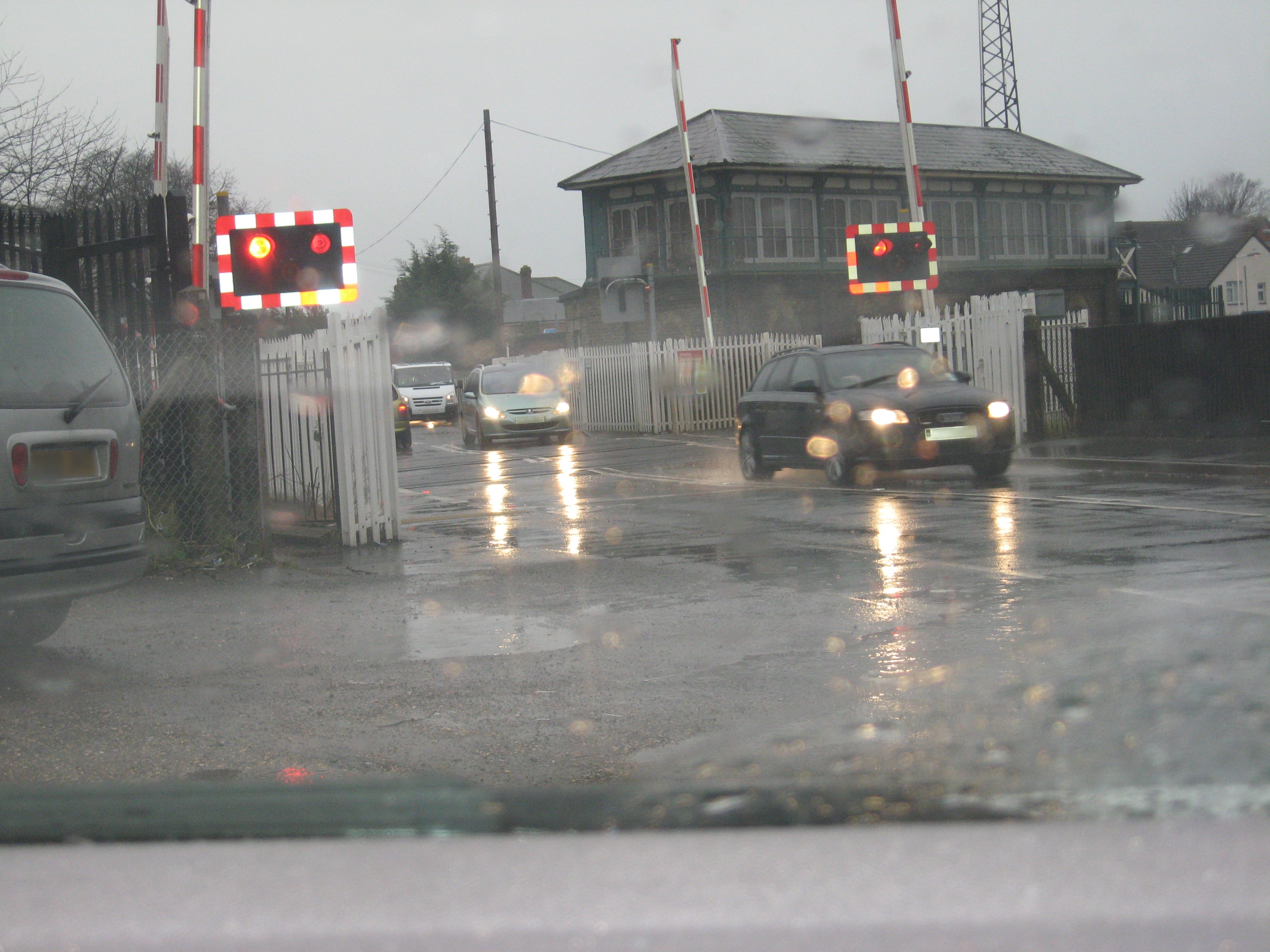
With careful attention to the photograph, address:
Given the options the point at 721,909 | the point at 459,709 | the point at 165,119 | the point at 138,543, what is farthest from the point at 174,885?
the point at 165,119

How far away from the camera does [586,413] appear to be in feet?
109

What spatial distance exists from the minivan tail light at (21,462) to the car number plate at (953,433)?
9963 millimetres

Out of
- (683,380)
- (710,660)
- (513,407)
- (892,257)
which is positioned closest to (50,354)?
(710,660)

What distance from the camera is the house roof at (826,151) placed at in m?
40.9

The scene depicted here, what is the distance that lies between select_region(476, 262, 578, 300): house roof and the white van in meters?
63.4

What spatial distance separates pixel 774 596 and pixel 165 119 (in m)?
7.07

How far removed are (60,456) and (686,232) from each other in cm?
3632

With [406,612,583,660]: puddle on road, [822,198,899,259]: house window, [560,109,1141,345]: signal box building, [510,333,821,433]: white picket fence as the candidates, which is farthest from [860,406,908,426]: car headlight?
[822,198,899,259]: house window

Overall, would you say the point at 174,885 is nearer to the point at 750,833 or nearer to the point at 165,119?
the point at 750,833

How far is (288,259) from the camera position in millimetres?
10625

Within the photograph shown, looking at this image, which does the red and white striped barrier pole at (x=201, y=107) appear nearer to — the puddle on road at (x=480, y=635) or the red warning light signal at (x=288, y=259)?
the red warning light signal at (x=288, y=259)

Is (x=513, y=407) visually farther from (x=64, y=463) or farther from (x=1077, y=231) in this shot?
(x=1077, y=231)

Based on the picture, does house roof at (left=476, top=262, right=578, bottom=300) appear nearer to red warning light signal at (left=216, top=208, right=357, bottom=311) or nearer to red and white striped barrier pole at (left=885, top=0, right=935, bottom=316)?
red and white striped barrier pole at (left=885, top=0, right=935, bottom=316)

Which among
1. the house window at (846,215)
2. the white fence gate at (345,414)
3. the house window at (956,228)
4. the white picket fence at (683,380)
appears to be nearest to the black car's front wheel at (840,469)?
the white fence gate at (345,414)
